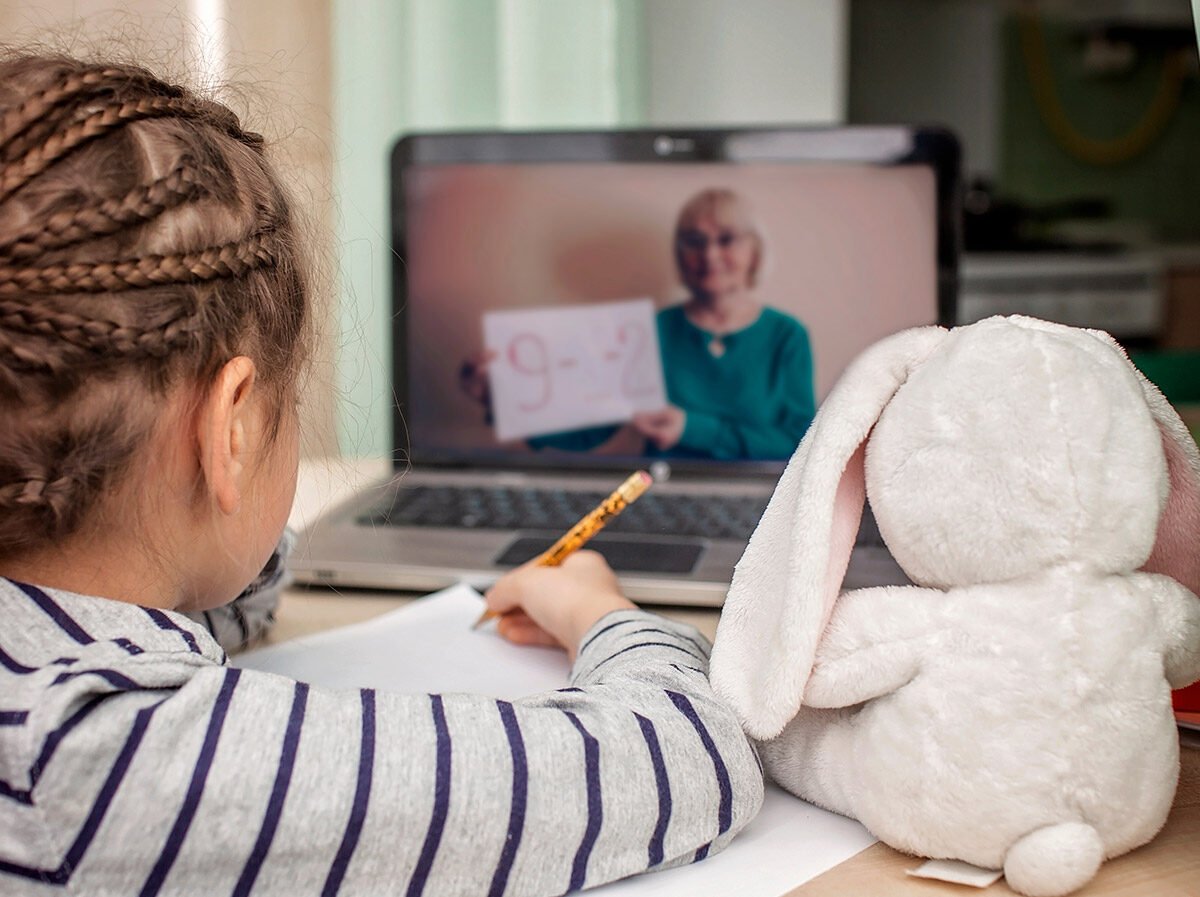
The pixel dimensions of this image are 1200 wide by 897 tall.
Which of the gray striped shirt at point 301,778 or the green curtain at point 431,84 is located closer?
the gray striped shirt at point 301,778

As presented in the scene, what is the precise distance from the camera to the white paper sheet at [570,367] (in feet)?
3.14

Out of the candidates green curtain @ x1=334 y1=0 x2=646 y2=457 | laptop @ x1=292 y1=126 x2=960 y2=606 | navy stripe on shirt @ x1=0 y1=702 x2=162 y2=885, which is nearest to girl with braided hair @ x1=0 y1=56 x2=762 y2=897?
navy stripe on shirt @ x1=0 y1=702 x2=162 y2=885

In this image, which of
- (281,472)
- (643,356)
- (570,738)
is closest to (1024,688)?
(570,738)

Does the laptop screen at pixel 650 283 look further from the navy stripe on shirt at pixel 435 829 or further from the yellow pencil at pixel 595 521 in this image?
the navy stripe on shirt at pixel 435 829

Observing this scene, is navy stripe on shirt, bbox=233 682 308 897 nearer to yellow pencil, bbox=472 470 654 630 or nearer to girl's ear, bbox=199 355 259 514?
girl's ear, bbox=199 355 259 514

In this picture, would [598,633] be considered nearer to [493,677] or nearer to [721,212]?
[493,677]

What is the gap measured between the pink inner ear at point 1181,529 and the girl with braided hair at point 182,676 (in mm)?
170

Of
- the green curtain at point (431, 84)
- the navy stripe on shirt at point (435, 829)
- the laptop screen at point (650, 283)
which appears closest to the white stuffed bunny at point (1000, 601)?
the navy stripe on shirt at point (435, 829)

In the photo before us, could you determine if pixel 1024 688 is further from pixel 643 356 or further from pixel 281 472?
pixel 643 356

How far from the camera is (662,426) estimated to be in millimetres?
957

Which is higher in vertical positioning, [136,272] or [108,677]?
[136,272]

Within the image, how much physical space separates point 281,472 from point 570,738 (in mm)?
171

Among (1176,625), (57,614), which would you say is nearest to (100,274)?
(57,614)

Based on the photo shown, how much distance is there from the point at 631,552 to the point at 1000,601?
0.38 meters
